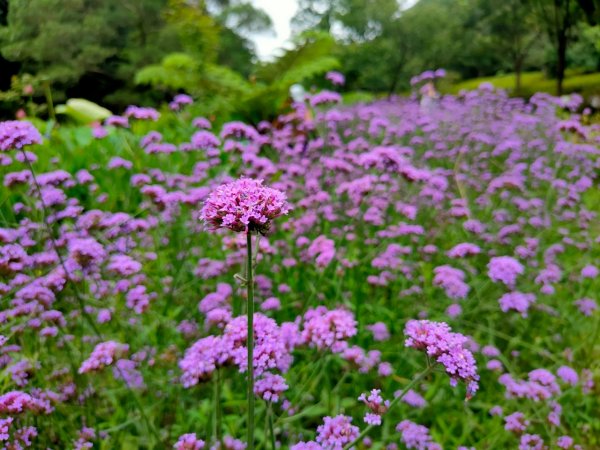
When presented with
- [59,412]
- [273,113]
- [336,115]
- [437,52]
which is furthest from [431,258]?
[437,52]

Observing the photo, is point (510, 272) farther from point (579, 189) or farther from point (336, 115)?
point (579, 189)

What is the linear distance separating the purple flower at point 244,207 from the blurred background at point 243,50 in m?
1.49

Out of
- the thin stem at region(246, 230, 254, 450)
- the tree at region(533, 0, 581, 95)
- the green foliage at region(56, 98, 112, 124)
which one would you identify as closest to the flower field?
the thin stem at region(246, 230, 254, 450)

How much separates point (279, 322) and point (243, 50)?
2087 centimetres

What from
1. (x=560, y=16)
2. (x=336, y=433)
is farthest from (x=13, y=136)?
(x=560, y=16)

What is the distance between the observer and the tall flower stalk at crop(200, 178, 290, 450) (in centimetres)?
80

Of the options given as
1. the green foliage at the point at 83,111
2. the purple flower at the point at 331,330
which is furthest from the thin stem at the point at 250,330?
the green foliage at the point at 83,111

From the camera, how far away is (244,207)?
2.75ft

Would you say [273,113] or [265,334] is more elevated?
[265,334]

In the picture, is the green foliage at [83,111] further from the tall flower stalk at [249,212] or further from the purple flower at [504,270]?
the tall flower stalk at [249,212]

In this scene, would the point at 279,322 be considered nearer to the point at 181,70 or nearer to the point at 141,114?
the point at 141,114

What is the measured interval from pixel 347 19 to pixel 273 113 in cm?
2526

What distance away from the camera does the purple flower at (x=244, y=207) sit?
824mm

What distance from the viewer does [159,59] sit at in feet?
43.1
